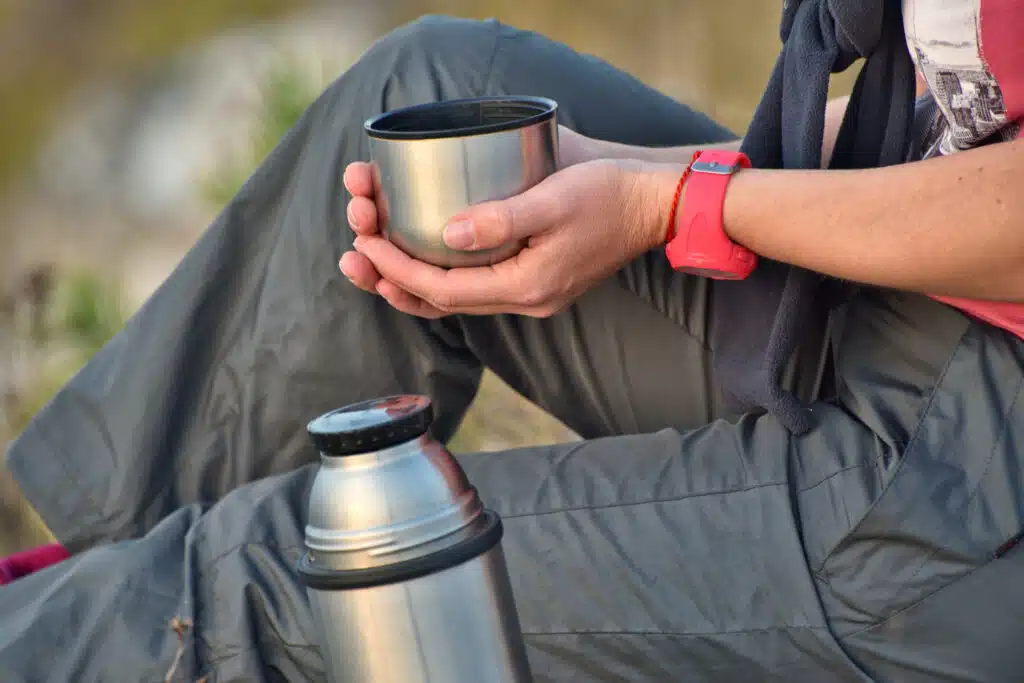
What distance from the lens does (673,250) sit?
1189mm

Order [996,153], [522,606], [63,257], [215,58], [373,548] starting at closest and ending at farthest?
[373,548], [996,153], [522,606], [63,257], [215,58]

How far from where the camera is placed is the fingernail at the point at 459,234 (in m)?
1.07

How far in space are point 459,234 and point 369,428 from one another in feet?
0.87

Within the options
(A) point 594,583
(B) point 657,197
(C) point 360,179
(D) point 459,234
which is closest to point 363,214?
(C) point 360,179

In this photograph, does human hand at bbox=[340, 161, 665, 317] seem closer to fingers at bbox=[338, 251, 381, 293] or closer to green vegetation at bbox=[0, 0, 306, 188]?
fingers at bbox=[338, 251, 381, 293]

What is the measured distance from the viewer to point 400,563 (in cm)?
84

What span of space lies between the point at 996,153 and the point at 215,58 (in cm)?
440

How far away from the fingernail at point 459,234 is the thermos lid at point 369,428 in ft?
0.70

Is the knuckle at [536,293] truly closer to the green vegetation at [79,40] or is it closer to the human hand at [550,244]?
the human hand at [550,244]

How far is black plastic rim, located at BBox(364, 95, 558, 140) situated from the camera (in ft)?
3.64

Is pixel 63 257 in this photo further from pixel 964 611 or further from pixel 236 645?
pixel 964 611

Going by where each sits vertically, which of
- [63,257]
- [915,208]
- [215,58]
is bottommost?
[63,257]

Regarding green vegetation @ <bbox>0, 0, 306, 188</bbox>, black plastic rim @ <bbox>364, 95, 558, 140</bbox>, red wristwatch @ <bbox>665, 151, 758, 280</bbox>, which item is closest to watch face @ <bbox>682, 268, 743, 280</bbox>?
red wristwatch @ <bbox>665, 151, 758, 280</bbox>

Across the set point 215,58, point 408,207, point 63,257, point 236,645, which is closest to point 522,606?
point 236,645
